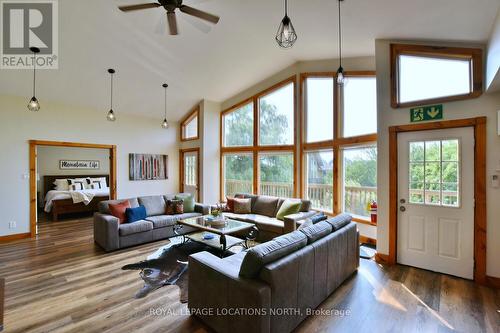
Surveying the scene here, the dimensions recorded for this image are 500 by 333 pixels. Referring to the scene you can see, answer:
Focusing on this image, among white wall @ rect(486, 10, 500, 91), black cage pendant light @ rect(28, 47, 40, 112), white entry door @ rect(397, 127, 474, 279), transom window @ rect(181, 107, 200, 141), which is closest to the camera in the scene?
white wall @ rect(486, 10, 500, 91)

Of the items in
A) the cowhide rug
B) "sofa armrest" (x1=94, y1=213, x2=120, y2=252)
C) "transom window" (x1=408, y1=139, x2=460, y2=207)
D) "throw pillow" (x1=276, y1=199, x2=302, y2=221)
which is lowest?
the cowhide rug

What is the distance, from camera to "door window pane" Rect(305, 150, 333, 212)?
5.09 meters

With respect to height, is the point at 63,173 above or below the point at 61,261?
above

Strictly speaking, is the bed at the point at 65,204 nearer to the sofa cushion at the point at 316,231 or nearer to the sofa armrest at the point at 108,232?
the sofa armrest at the point at 108,232

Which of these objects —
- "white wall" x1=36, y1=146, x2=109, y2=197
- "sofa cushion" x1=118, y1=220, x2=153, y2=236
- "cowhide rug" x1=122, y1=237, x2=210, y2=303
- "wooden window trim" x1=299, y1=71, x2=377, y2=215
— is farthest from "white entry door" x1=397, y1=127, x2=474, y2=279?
"white wall" x1=36, y1=146, x2=109, y2=197

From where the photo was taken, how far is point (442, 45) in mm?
3275

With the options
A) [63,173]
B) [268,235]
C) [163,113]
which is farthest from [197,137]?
[63,173]

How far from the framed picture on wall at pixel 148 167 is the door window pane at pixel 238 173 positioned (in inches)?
75.1

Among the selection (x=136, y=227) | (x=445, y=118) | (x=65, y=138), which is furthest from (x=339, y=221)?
(x=65, y=138)

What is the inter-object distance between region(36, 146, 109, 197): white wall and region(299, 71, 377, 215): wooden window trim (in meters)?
7.48

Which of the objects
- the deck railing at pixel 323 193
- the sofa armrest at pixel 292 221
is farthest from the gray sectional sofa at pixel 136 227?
the sofa armrest at pixel 292 221

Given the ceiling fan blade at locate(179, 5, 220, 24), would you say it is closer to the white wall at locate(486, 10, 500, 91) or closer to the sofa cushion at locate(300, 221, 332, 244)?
the sofa cushion at locate(300, 221, 332, 244)

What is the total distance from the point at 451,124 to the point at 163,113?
6444 mm

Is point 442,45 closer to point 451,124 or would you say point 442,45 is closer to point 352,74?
point 451,124
